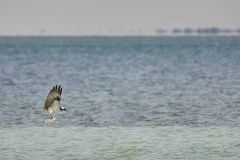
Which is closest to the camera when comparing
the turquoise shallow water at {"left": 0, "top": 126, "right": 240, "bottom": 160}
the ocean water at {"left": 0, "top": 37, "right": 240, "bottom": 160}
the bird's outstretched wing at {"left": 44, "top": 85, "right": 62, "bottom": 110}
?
the turquoise shallow water at {"left": 0, "top": 126, "right": 240, "bottom": 160}

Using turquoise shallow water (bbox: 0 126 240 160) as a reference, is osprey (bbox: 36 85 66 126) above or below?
above

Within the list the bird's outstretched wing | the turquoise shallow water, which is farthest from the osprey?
the turquoise shallow water

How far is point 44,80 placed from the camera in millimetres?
60250

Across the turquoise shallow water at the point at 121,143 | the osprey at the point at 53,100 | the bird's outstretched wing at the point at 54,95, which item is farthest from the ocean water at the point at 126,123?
the bird's outstretched wing at the point at 54,95

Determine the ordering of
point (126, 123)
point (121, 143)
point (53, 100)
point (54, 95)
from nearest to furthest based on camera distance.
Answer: point (54, 95), point (53, 100), point (121, 143), point (126, 123)

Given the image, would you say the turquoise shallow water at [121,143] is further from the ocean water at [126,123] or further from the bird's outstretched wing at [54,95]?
the bird's outstretched wing at [54,95]

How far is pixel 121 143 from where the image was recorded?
81.2 ft

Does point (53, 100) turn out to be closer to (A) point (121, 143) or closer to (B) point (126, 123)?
(A) point (121, 143)

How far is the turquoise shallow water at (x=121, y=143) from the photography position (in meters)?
23.0

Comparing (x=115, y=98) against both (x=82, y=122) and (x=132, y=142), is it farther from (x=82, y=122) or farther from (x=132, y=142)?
(x=132, y=142)

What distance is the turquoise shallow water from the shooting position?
2295 cm

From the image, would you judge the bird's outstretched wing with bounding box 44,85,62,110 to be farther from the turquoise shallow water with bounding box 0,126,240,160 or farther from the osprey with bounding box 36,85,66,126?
the turquoise shallow water with bounding box 0,126,240,160

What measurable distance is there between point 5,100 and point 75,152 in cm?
1763

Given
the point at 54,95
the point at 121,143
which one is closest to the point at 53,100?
the point at 54,95
